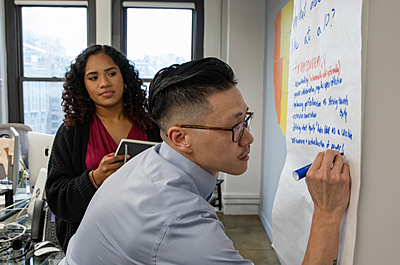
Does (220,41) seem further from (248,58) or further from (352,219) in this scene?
(352,219)

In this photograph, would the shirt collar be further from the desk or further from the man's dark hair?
the desk

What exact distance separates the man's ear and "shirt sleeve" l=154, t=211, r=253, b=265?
0.70 ft

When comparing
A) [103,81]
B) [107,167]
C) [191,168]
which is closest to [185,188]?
[191,168]

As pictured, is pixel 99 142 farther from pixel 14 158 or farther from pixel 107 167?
pixel 14 158

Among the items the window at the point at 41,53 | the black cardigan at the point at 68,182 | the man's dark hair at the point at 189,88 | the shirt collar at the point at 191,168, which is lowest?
the black cardigan at the point at 68,182

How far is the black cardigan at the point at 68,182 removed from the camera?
4.81 feet

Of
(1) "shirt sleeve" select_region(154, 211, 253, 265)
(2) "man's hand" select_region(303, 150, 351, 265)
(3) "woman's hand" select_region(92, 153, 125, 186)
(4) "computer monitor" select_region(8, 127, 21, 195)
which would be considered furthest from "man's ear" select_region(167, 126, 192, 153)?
(4) "computer monitor" select_region(8, 127, 21, 195)

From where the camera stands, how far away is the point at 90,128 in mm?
1621

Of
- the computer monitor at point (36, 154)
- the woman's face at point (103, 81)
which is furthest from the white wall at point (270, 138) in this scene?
the computer monitor at point (36, 154)

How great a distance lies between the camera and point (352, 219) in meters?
0.84

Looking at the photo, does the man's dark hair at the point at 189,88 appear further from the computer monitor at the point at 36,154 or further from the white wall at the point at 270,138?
the white wall at the point at 270,138

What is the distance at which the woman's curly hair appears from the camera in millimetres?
1628

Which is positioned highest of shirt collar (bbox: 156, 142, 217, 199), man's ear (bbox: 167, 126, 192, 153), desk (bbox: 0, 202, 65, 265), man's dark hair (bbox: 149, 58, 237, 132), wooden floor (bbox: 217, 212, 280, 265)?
man's dark hair (bbox: 149, 58, 237, 132)

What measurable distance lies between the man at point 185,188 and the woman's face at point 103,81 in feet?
2.13
